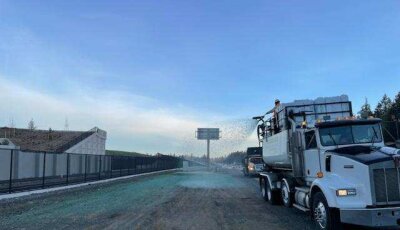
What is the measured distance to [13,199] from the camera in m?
19.9

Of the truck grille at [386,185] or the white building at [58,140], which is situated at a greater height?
the white building at [58,140]

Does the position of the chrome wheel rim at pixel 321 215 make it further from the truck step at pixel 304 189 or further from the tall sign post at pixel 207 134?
the tall sign post at pixel 207 134

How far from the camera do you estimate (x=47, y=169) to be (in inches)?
1051

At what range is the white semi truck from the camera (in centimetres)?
966

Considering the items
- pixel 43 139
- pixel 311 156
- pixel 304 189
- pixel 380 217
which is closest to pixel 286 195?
pixel 304 189

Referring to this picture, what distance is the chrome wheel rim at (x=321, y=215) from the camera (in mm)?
10477

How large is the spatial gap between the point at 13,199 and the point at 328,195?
595 inches

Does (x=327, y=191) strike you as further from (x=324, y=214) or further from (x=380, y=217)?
(x=380, y=217)

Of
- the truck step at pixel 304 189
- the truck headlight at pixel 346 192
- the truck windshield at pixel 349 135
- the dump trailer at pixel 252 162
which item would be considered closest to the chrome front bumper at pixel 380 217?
the truck headlight at pixel 346 192

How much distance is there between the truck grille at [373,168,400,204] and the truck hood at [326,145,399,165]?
272 millimetres

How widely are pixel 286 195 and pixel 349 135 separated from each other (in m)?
4.18

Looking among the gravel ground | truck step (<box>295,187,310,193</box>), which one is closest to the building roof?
the gravel ground

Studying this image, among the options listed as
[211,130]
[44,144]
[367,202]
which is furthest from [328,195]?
[211,130]

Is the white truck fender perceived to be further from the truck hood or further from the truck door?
the truck door
